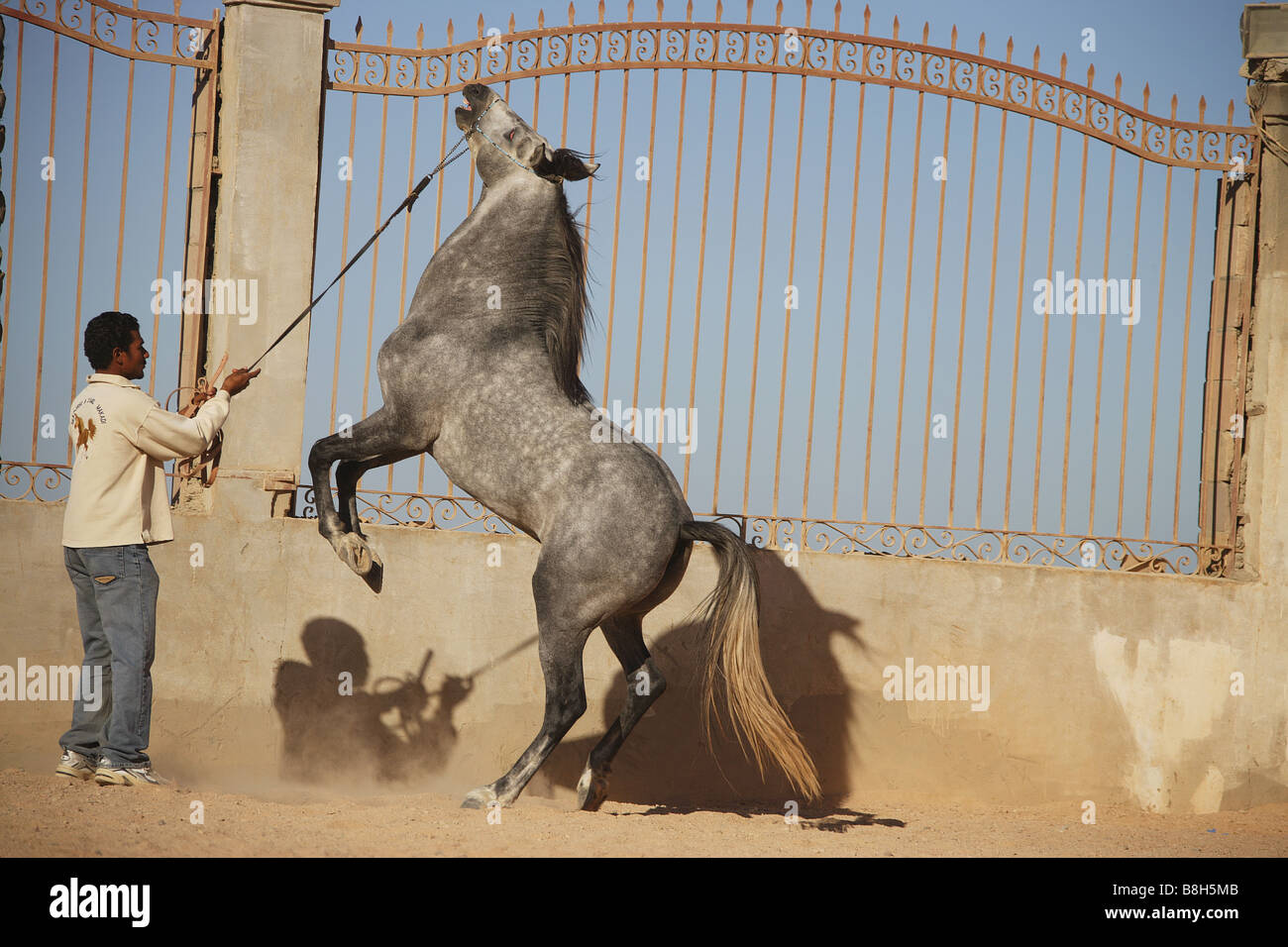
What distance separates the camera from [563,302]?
5.57 metres

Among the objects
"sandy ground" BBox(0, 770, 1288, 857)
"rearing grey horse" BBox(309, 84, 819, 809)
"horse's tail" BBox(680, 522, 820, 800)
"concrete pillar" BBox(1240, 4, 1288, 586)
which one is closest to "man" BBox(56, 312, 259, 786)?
"sandy ground" BBox(0, 770, 1288, 857)

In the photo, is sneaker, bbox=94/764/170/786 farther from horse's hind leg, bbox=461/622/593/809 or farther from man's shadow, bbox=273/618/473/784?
man's shadow, bbox=273/618/473/784

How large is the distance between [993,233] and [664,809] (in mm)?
3907

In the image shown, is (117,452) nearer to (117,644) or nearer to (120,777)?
(117,644)

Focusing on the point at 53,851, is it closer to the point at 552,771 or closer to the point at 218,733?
the point at 218,733

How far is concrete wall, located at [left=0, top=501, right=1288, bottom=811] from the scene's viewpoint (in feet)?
22.0

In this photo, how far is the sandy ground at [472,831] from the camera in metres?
4.11

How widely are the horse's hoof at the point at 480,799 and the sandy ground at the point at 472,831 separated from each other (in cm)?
10

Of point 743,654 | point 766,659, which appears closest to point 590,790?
point 743,654

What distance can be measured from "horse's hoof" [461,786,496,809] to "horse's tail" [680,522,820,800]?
3.20 feet

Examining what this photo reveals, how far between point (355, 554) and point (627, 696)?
4.48 feet

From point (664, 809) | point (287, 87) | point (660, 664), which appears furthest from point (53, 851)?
point (287, 87)

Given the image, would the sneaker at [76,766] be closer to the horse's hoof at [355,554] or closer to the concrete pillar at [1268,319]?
the horse's hoof at [355,554]

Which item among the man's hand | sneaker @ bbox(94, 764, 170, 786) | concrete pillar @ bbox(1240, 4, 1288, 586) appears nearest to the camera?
sneaker @ bbox(94, 764, 170, 786)
